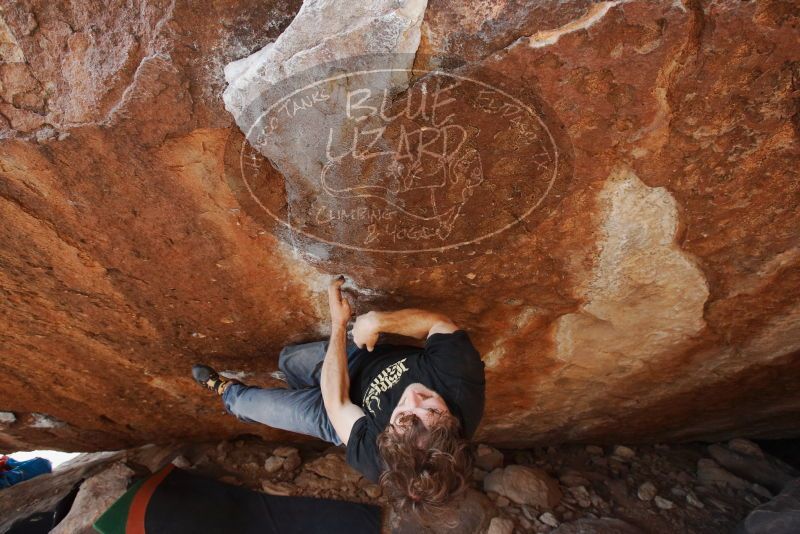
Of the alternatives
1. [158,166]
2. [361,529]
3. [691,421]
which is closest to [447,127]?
[158,166]

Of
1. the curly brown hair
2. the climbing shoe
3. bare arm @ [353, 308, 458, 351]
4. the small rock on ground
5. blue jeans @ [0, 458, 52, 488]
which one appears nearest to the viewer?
the curly brown hair

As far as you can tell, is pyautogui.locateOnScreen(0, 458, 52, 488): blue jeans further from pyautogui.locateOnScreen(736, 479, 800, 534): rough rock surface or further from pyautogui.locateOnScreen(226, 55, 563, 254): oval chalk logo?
pyautogui.locateOnScreen(736, 479, 800, 534): rough rock surface

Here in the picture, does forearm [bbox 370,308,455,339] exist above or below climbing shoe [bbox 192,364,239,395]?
above

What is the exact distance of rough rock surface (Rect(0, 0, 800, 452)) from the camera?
111 centimetres

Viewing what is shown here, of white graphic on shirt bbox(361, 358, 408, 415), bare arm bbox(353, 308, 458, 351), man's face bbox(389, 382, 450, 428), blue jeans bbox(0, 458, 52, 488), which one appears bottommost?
blue jeans bbox(0, 458, 52, 488)

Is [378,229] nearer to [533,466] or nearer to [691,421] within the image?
[533,466]

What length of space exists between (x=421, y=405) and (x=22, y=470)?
323 centimetres

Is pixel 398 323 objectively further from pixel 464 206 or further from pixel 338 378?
pixel 464 206

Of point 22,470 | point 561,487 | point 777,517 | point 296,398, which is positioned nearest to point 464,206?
point 296,398

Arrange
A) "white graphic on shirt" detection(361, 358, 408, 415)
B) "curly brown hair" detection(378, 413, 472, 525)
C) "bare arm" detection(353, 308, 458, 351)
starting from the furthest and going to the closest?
"bare arm" detection(353, 308, 458, 351) → "white graphic on shirt" detection(361, 358, 408, 415) → "curly brown hair" detection(378, 413, 472, 525)

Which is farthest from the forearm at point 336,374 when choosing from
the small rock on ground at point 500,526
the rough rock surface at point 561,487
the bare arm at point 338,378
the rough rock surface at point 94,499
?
the rough rock surface at point 94,499

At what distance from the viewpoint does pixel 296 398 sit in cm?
185

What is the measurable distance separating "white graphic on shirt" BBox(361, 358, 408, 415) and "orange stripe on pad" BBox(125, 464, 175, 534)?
1.30m

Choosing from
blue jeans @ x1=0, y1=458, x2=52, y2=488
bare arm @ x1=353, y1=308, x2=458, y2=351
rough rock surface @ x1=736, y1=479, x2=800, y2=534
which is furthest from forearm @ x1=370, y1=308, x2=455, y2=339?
blue jeans @ x1=0, y1=458, x2=52, y2=488
